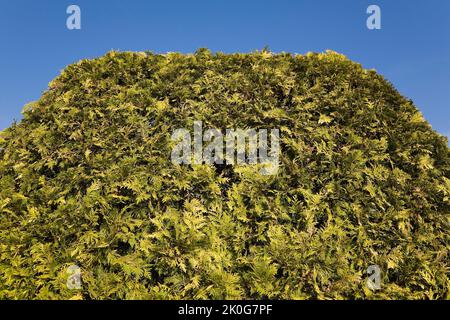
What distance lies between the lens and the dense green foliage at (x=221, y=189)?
17.0 ft

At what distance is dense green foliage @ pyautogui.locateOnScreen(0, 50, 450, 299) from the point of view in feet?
Answer: 17.0

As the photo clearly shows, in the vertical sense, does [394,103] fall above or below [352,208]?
above

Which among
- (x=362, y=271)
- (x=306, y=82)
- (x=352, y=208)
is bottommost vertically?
(x=362, y=271)

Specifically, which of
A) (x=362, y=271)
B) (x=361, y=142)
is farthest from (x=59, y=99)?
(x=362, y=271)

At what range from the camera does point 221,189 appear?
5578 mm

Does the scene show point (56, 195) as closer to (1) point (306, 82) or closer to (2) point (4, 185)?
(2) point (4, 185)

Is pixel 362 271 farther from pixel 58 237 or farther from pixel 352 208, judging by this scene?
pixel 58 237

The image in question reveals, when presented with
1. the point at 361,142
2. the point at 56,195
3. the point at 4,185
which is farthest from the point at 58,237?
the point at 361,142

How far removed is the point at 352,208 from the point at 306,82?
2.07 metres

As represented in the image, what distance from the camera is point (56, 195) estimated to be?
18.1ft

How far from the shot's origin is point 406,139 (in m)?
5.88
